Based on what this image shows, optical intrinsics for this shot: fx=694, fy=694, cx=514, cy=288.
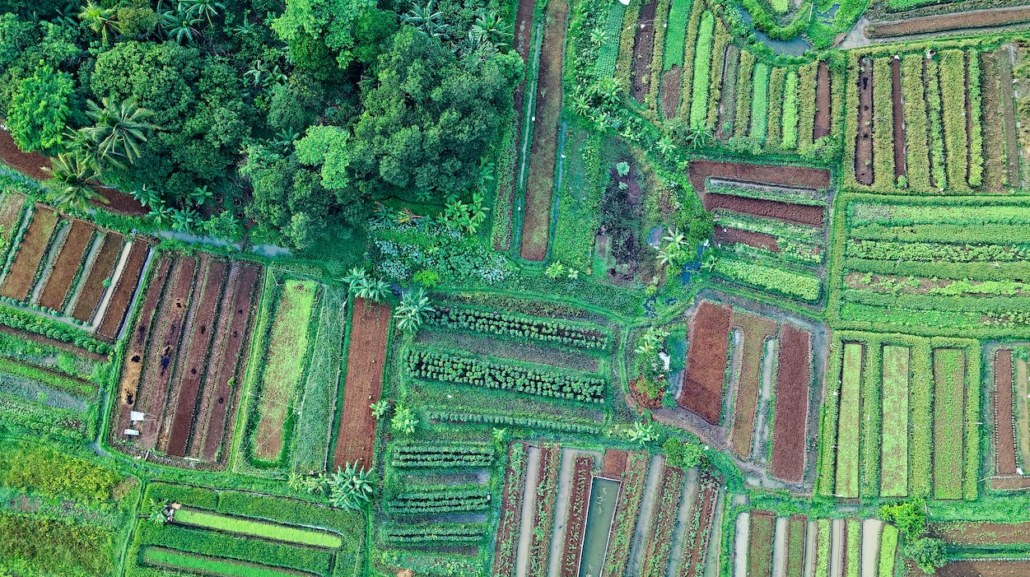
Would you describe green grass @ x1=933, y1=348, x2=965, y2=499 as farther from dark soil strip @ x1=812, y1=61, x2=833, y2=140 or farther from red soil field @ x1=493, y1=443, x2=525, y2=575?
red soil field @ x1=493, y1=443, x2=525, y2=575

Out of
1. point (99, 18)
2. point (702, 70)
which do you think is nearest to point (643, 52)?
point (702, 70)

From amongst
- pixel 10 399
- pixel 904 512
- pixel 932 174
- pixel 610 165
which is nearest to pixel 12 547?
pixel 10 399

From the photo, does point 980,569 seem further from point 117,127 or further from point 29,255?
point 29,255

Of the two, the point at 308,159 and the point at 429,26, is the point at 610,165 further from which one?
the point at 308,159

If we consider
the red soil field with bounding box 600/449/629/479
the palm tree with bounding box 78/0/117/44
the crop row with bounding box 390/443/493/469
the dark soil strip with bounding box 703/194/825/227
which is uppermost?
the palm tree with bounding box 78/0/117/44

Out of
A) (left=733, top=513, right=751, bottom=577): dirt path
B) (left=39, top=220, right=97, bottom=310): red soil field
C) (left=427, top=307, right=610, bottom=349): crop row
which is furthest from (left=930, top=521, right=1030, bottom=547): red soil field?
(left=39, top=220, right=97, bottom=310): red soil field
